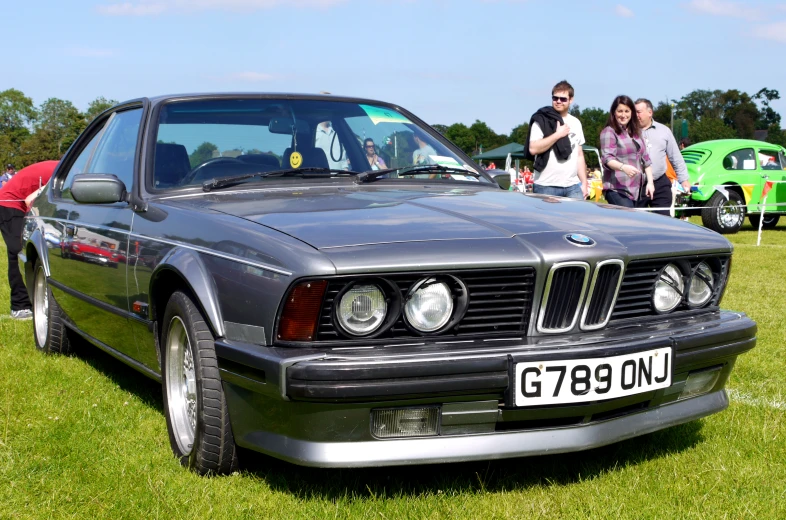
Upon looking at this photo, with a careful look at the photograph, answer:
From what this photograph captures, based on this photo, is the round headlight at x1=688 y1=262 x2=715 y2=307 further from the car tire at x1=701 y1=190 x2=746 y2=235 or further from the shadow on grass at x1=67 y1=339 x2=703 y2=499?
the car tire at x1=701 y1=190 x2=746 y2=235

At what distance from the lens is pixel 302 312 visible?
105 inches

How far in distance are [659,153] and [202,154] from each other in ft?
17.8

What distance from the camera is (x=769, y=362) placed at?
4969 millimetres

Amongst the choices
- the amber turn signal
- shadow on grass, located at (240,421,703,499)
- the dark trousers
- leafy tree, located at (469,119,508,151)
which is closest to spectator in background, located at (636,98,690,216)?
shadow on grass, located at (240,421,703,499)

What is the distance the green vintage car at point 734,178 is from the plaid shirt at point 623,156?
31.8 ft

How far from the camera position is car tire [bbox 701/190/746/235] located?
16.7m

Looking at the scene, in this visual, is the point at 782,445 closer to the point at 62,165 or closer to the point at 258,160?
the point at 258,160

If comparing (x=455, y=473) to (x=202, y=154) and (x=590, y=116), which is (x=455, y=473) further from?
(x=590, y=116)

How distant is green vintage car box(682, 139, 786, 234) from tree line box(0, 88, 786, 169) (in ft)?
255

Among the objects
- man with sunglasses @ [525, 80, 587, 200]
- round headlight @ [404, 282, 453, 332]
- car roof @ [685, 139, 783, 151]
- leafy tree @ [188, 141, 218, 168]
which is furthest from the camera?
car roof @ [685, 139, 783, 151]

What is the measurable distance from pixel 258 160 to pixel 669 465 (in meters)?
2.13

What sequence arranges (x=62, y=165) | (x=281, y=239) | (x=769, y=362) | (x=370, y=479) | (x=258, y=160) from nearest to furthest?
(x=281, y=239) → (x=370, y=479) → (x=258, y=160) → (x=769, y=362) → (x=62, y=165)

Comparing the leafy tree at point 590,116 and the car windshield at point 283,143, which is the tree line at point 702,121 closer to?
the leafy tree at point 590,116

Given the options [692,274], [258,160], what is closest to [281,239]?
[258,160]
